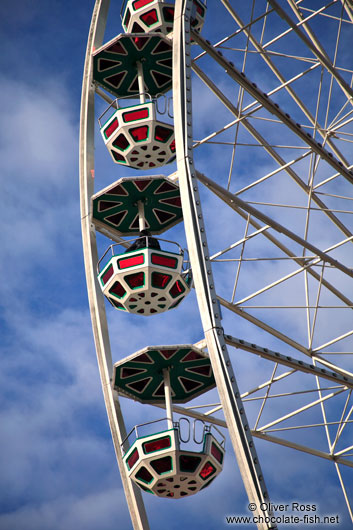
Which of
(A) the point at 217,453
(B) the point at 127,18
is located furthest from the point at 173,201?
(A) the point at 217,453

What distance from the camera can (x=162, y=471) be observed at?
58.9 feet

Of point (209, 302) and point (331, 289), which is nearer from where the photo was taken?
point (209, 302)

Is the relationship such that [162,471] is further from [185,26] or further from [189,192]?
[185,26]

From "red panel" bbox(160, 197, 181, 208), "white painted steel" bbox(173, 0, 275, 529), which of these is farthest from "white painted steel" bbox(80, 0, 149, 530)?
"white painted steel" bbox(173, 0, 275, 529)

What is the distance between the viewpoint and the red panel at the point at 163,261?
1992cm

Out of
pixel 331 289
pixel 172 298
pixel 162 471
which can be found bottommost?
pixel 162 471

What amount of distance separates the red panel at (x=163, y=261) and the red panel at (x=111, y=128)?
3.77 meters

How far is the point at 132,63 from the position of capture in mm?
23875

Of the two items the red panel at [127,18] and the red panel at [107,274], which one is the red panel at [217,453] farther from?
the red panel at [127,18]

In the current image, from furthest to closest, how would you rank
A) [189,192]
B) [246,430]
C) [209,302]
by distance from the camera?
[189,192], [209,302], [246,430]

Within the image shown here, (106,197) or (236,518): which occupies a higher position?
(106,197)

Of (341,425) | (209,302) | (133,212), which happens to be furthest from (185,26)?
(341,425)

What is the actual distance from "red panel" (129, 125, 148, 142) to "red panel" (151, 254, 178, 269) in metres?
3.38

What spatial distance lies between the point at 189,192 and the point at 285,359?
4.30 meters
